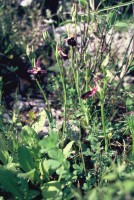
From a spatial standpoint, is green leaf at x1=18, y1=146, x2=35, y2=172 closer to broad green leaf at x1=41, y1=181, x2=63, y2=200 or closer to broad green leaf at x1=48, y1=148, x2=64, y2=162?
broad green leaf at x1=41, y1=181, x2=63, y2=200

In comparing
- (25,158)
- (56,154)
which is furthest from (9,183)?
(56,154)

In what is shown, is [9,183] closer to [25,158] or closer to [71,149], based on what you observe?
[25,158]

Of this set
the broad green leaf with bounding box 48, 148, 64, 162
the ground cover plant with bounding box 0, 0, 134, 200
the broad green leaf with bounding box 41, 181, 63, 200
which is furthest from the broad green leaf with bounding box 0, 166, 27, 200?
the broad green leaf with bounding box 48, 148, 64, 162

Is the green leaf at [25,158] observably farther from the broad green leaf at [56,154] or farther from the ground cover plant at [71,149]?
the broad green leaf at [56,154]

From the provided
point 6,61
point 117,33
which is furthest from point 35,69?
point 117,33

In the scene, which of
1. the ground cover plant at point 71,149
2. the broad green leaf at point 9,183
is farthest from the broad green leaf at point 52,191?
the broad green leaf at point 9,183

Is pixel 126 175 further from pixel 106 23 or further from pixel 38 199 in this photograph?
pixel 106 23
